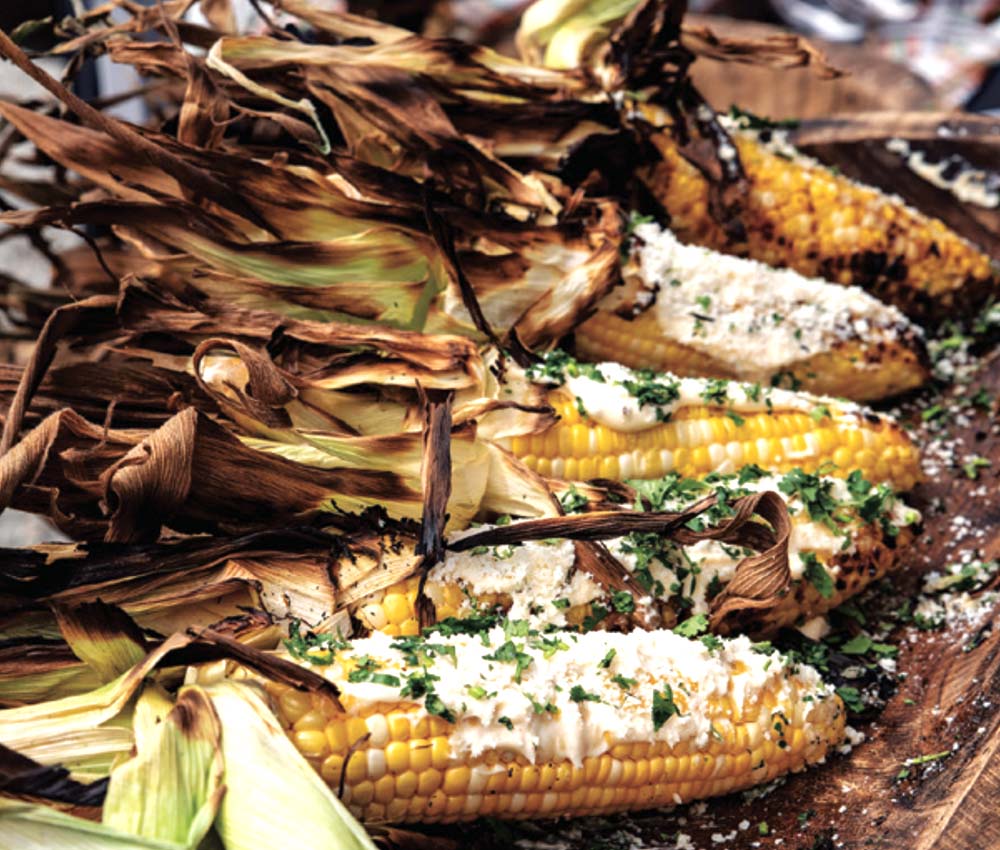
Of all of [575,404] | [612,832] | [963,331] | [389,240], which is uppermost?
[389,240]

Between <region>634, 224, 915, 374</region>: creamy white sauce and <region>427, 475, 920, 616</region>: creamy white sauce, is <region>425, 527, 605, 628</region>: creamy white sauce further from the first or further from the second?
<region>634, 224, 915, 374</region>: creamy white sauce

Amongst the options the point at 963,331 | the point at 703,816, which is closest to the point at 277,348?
the point at 703,816

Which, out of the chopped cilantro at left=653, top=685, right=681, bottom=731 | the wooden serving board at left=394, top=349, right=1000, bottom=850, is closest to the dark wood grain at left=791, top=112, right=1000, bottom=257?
the wooden serving board at left=394, top=349, right=1000, bottom=850

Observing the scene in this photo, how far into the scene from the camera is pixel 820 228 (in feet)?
6.28

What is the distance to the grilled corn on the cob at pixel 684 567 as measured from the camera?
1.23 m

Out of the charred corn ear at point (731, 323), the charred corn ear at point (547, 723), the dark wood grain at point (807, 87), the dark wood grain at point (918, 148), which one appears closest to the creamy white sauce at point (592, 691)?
the charred corn ear at point (547, 723)

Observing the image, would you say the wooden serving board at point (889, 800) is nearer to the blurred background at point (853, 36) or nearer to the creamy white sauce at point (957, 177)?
the creamy white sauce at point (957, 177)

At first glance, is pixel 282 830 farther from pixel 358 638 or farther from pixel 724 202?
pixel 724 202

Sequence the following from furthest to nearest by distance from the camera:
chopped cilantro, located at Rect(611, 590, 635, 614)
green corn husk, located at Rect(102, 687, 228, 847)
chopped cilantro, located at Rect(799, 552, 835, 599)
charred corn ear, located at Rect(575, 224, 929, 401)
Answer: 1. charred corn ear, located at Rect(575, 224, 929, 401)
2. chopped cilantro, located at Rect(799, 552, 835, 599)
3. chopped cilantro, located at Rect(611, 590, 635, 614)
4. green corn husk, located at Rect(102, 687, 228, 847)

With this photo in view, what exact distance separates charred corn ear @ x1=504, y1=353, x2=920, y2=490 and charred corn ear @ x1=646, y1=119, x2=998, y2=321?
41 centimetres

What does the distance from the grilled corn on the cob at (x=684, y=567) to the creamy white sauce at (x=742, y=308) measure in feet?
1.00

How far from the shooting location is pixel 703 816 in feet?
4.13

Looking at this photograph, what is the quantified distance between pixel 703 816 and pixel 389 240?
790 mm

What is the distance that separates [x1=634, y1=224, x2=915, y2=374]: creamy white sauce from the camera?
169 cm
